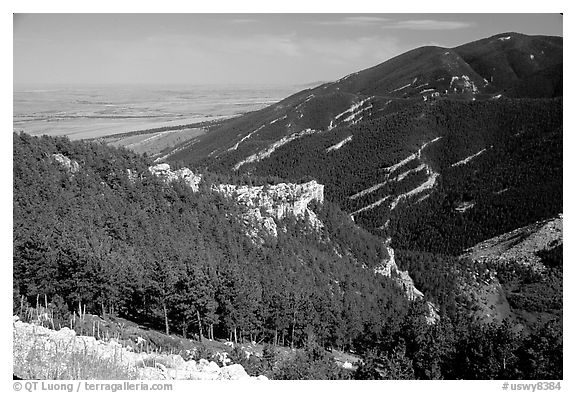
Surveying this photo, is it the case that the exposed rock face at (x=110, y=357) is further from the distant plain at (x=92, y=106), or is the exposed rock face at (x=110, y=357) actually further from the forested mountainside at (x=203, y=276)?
the distant plain at (x=92, y=106)

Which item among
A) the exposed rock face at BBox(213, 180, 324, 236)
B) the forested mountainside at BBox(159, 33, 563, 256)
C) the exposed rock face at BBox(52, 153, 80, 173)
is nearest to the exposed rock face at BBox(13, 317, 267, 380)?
the exposed rock face at BBox(52, 153, 80, 173)

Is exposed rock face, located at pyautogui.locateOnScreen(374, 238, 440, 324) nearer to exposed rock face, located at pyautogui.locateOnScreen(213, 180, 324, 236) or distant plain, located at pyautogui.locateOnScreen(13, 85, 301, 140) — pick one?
exposed rock face, located at pyautogui.locateOnScreen(213, 180, 324, 236)

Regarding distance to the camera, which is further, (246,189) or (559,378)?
(246,189)

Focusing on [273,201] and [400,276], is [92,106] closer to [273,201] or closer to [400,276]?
[273,201]

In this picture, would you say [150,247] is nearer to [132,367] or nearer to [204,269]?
[204,269]

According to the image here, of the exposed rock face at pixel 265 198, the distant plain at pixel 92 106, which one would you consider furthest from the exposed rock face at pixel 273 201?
the distant plain at pixel 92 106

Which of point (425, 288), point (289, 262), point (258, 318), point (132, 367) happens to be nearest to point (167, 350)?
point (132, 367)

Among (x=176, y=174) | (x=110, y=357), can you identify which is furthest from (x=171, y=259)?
(x=176, y=174)
